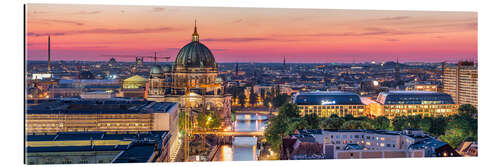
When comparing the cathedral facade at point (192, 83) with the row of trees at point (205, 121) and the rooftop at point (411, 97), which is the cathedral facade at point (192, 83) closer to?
the row of trees at point (205, 121)

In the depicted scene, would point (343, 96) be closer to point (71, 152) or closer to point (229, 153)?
point (229, 153)

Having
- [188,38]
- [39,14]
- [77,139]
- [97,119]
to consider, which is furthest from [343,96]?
[39,14]

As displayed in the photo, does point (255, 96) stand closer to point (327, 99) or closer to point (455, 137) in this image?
point (327, 99)

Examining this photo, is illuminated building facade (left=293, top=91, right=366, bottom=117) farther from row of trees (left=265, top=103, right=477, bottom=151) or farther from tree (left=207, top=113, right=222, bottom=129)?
row of trees (left=265, top=103, right=477, bottom=151)

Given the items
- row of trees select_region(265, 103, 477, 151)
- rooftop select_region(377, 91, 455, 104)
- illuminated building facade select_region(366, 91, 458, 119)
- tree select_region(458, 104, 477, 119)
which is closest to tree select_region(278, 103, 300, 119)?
row of trees select_region(265, 103, 477, 151)

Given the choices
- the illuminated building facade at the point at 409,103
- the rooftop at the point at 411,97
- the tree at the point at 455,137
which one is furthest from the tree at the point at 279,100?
the tree at the point at 455,137

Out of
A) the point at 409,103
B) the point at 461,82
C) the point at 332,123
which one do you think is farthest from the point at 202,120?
the point at 461,82
